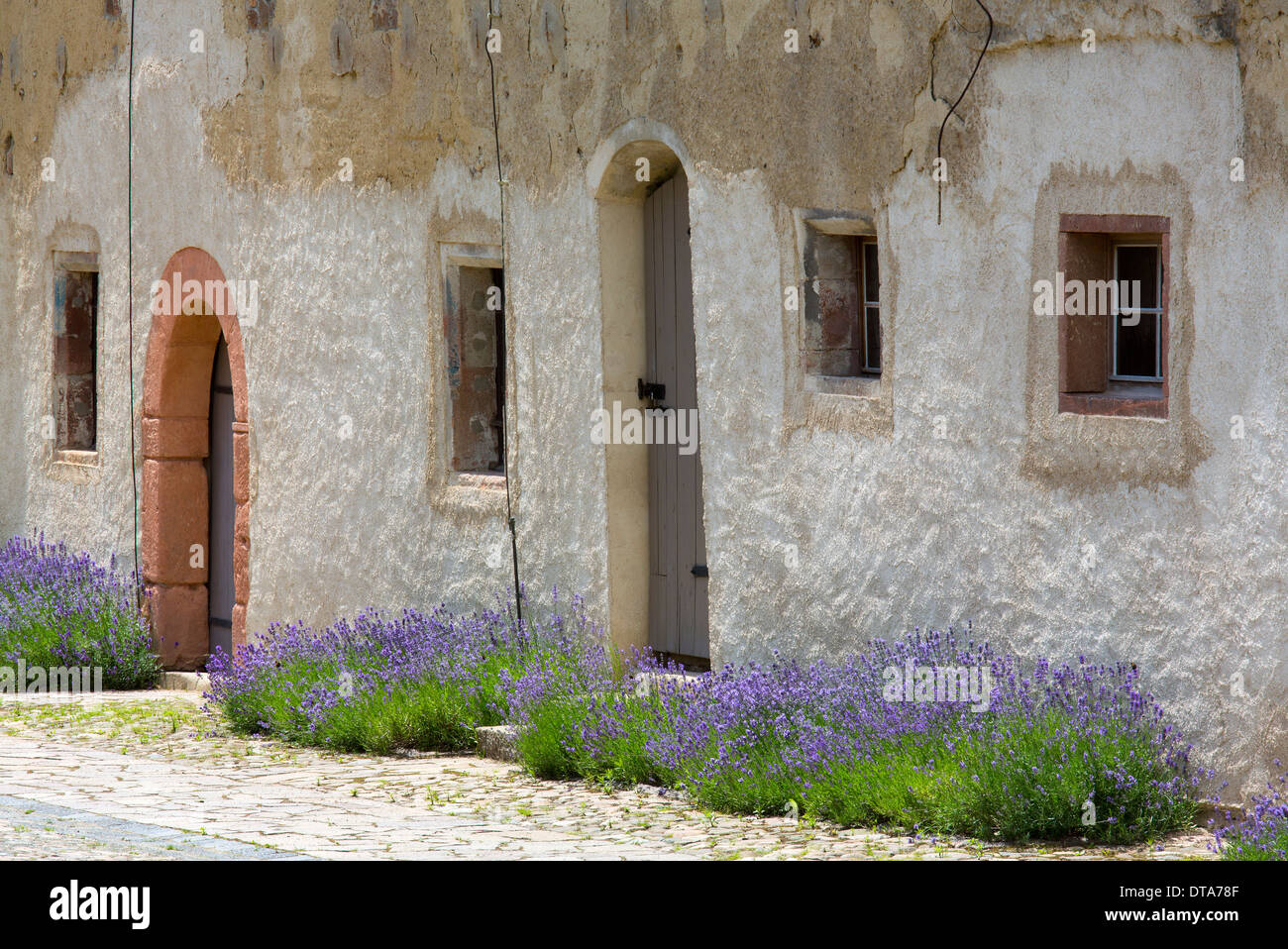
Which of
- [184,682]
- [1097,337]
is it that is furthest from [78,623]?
[1097,337]

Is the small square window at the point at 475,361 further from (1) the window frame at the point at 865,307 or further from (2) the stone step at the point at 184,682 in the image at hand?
(2) the stone step at the point at 184,682

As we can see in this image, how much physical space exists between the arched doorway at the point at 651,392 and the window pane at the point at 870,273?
1.02 m

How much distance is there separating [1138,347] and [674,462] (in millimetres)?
2466

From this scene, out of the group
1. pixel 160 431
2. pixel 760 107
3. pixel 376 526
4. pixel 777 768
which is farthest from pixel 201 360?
pixel 777 768

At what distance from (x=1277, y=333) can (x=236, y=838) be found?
12.8ft

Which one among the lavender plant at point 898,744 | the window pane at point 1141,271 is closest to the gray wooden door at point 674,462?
the lavender plant at point 898,744

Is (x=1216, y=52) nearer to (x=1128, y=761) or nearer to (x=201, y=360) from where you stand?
(x=1128, y=761)

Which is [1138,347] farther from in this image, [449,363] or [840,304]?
[449,363]

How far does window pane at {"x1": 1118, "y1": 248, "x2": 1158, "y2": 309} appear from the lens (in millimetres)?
6535

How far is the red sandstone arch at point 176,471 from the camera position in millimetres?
10945

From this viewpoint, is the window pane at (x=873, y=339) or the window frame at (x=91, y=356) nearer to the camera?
the window pane at (x=873, y=339)

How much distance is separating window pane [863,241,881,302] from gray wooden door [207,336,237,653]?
16.1ft

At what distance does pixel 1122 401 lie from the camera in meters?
6.43

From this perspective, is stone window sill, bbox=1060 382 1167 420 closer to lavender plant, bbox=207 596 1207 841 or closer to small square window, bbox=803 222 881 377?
lavender plant, bbox=207 596 1207 841
